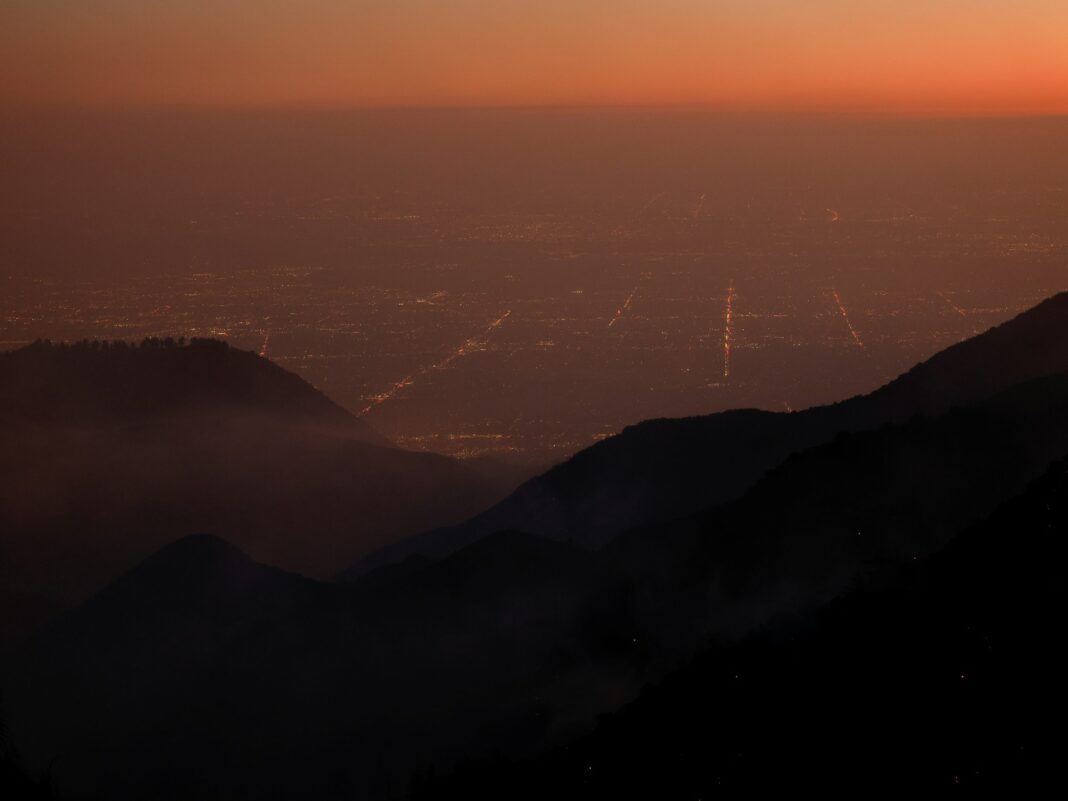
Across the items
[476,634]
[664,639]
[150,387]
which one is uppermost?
[664,639]

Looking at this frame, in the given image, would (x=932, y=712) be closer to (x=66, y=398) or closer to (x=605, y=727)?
(x=605, y=727)

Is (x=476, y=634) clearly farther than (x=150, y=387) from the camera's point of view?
No

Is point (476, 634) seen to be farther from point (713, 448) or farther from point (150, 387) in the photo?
point (150, 387)

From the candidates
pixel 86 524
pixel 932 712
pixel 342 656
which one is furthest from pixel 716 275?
pixel 932 712

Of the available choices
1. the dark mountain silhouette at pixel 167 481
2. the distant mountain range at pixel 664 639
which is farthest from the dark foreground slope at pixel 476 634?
the dark mountain silhouette at pixel 167 481

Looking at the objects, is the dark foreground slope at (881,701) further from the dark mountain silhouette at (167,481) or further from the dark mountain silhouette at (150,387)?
the dark mountain silhouette at (150,387)

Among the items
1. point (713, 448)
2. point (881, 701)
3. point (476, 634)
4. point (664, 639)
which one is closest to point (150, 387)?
point (713, 448)
